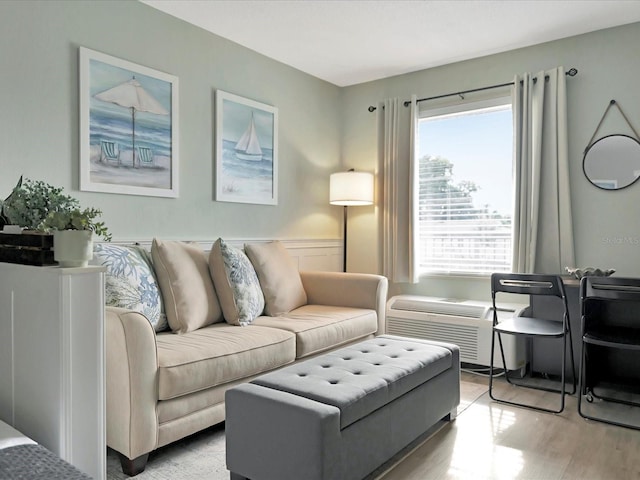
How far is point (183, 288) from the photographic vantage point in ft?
8.67

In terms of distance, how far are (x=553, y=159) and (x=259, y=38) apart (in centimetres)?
231

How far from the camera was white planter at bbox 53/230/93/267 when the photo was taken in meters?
1.42

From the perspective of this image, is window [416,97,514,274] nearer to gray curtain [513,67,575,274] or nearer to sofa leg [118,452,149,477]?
gray curtain [513,67,575,274]

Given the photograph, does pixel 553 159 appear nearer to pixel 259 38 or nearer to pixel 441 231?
pixel 441 231

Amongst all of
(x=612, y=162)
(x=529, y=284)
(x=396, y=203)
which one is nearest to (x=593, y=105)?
(x=612, y=162)

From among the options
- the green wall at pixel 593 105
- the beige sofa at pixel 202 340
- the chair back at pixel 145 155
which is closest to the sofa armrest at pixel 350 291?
the beige sofa at pixel 202 340

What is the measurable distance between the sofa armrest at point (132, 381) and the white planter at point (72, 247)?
547mm

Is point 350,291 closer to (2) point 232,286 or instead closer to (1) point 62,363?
(2) point 232,286

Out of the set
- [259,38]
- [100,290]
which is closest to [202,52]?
[259,38]

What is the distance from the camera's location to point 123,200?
2.89 m

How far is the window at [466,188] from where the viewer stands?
382cm

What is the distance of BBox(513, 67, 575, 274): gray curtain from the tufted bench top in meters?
1.45

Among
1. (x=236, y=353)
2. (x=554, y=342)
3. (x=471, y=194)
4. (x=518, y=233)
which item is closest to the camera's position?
(x=236, y=353)

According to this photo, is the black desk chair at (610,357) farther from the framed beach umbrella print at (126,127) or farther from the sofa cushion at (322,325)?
the framed beach umbrella print at (126,127)
